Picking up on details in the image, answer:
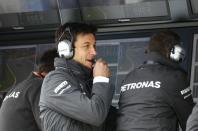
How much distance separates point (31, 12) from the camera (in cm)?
473

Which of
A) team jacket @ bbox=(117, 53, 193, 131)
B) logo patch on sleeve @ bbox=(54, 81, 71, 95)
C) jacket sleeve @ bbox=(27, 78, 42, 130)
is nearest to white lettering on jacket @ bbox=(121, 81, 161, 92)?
team jacket @ bbox=(117, 53, 193, 131)

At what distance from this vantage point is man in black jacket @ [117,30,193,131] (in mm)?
3141

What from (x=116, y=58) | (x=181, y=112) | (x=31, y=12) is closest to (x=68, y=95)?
(x=181, y=112)

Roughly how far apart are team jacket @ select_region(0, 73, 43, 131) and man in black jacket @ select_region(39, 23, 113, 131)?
0.38m

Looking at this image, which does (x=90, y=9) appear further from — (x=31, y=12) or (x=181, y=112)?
(x=181, y=112)

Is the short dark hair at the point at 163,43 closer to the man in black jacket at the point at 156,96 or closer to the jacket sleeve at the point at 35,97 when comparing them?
the man in black jacket at the point at 156,96

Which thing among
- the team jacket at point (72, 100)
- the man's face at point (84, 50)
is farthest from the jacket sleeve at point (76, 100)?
the man's face at point (84, 50)

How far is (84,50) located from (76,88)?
28 cm

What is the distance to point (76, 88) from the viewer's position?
305 centimetres

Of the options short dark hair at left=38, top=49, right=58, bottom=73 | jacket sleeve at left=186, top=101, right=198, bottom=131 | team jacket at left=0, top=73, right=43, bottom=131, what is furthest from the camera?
short dark hair at left=38, top=49, right=58, bottom=73

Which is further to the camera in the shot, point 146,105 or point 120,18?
point 120,18

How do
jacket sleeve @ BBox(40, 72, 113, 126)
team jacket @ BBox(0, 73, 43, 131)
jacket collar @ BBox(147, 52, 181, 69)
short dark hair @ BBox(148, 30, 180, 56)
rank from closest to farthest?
1. jacket sleeve @ BBox(40, 72, 113, 126)
2. jacket collar @ BBox(147, 52, 181, 69)
3. short dark hair @ BBox(148, 30, 180, 56)
4. team jacket @ BBox(0, 73, 43, 131)

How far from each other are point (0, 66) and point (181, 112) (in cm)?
223

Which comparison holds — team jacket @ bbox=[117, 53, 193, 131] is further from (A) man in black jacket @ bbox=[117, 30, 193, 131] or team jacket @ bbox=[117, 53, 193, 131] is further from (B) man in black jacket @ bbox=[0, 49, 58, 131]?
(B) man in black jacket @ bbox=[0, 49, 58, 131]
